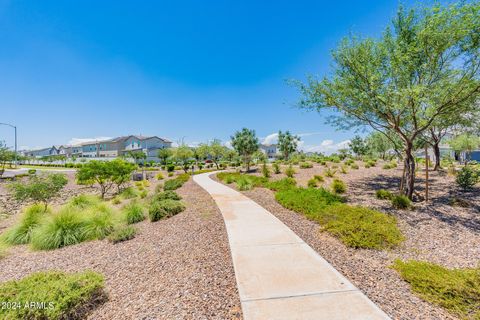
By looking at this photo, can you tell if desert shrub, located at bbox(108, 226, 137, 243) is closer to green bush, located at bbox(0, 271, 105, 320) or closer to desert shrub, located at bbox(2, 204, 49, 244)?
green bush, located at bbox(0, 271, 105, 320)

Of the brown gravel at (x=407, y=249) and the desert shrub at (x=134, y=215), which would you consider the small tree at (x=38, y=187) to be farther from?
the brown gravel at (x=407, y=249)

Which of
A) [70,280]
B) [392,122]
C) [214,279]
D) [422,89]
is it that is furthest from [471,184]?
[70,280]

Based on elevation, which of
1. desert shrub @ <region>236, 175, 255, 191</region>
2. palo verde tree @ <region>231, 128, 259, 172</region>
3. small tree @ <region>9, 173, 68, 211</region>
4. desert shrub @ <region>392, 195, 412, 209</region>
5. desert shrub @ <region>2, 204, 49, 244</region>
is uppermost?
palo verde tree @ <region>231, 128, 259, 172</region>

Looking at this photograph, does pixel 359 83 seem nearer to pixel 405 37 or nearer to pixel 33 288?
pixel 405 37

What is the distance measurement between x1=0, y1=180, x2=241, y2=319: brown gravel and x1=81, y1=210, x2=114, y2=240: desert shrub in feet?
1.24

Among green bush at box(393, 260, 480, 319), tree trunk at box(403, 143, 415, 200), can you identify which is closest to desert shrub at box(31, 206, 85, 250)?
green bush at box(393, 260, 480, 319)

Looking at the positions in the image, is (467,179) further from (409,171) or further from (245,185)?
(245,185)

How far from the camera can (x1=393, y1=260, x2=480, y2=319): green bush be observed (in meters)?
2.95

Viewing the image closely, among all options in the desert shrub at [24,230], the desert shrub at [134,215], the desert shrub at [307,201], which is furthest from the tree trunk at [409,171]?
the desert shrub at [24,230]

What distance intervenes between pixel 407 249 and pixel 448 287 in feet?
6.40

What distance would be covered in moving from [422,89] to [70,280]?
1033 centimetres

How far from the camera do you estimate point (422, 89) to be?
23.6ft

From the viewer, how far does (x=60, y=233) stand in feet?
22.0

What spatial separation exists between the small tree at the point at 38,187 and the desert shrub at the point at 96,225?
4691 millimetres
